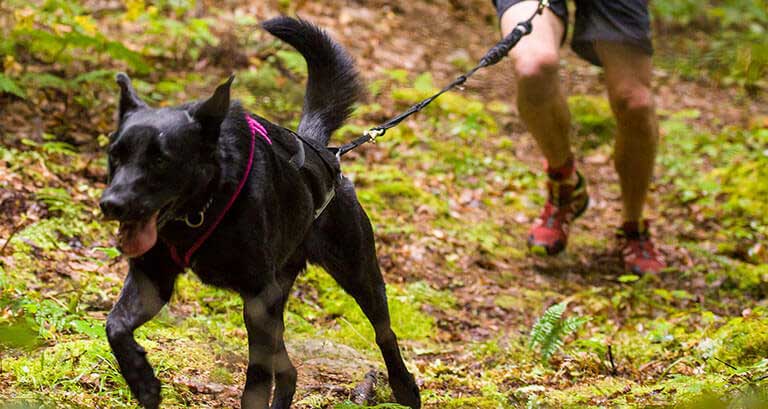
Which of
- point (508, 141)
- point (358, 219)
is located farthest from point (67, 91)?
point (508, 141)

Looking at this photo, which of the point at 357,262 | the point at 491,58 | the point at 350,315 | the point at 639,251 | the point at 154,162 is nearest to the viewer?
the point at 154,162

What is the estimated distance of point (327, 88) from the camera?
354cm

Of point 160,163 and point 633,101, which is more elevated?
point 160,163

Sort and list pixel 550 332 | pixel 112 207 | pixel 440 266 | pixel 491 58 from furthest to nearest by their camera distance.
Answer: pixel 440 266
pixel 491 58
pixel 550 332
pixel 112 207

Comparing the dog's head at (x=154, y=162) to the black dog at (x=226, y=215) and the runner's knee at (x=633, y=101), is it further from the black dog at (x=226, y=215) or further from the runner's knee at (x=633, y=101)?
the runner's knee at (x=633, y=101)

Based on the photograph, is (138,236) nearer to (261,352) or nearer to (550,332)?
(261,352)

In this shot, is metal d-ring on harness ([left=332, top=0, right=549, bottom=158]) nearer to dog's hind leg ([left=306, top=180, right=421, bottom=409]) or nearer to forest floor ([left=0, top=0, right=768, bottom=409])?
dog's hind leg ([left=306, top=180, right=421, bottom=409])

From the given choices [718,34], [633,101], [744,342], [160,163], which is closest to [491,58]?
[633,101]

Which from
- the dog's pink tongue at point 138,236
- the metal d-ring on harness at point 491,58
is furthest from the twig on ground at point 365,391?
the dog's pink tongue at point 138,236

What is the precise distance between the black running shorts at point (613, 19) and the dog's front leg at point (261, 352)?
10.1 feet

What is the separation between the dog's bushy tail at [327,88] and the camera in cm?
348

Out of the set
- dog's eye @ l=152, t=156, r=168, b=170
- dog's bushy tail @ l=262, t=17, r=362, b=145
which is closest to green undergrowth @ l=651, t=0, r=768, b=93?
dog's bushy tail @ l=262, t=17, r=362, b=145

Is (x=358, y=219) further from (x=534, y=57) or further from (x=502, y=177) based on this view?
(x=502, y=177)

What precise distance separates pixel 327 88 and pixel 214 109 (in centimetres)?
122
